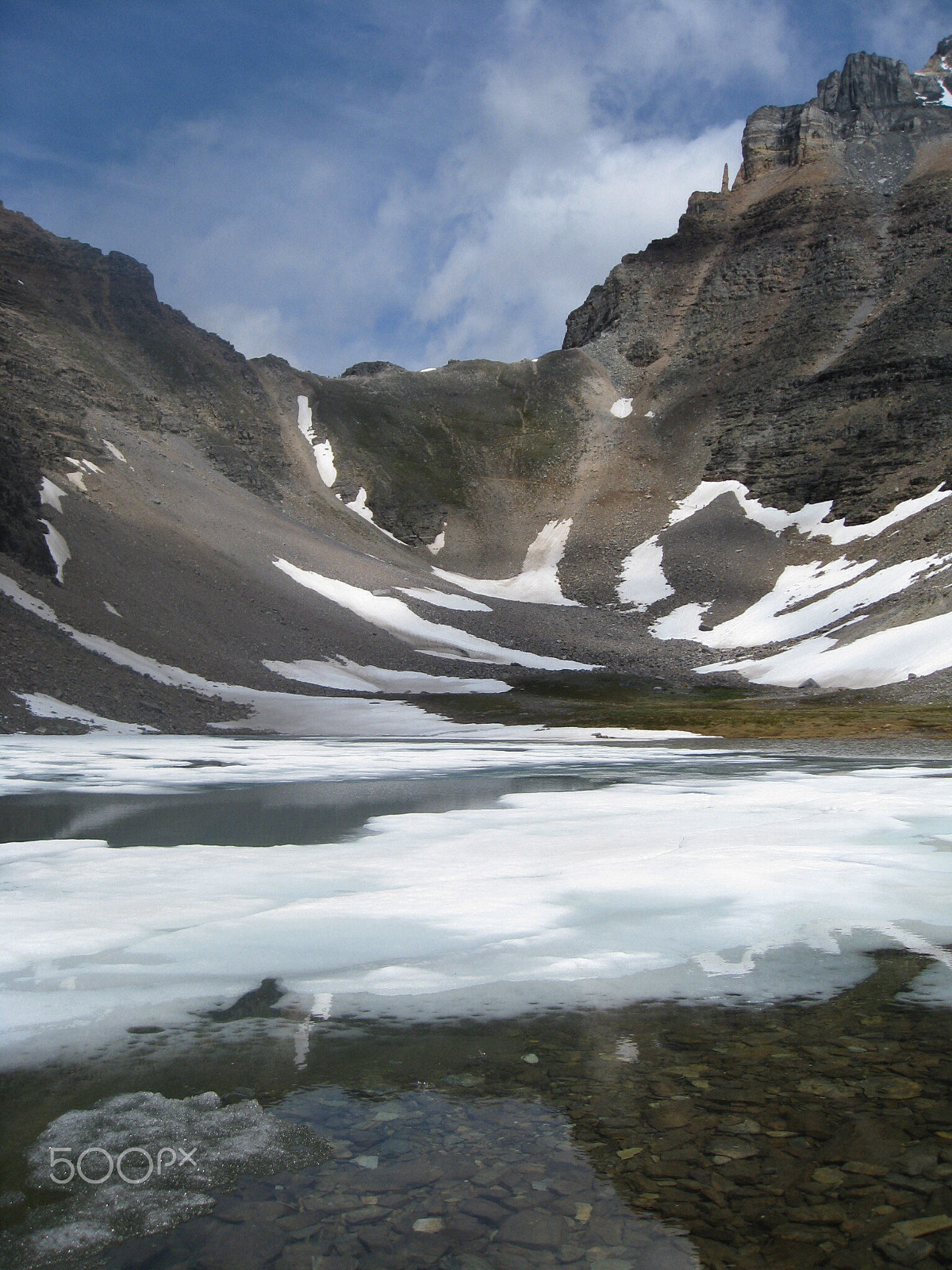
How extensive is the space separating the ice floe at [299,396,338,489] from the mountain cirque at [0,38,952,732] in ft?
1.33

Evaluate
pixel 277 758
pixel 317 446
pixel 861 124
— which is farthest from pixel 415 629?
pixel 861 124

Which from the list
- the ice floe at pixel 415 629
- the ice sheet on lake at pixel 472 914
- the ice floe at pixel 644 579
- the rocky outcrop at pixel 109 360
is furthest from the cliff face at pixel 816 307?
the ice sheet on lake at pixel 472 914

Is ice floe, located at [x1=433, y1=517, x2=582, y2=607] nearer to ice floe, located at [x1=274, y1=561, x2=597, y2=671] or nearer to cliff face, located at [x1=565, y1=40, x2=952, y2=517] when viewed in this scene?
ice floe, located at [x1=274, y1=561, x2=597, y2=671]

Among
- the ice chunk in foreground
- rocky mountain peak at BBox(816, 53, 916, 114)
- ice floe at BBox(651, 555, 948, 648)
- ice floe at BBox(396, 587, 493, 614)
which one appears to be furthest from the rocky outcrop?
rocky mountain peak at BBox(816, 53, 916, 114)

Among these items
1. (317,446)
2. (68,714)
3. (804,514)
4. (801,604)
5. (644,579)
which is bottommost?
(68,714)

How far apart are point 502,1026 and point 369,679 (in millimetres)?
44206

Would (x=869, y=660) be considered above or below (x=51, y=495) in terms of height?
below

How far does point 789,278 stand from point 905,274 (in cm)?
1165

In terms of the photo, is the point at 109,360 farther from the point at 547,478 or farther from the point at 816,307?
the point at 816,307

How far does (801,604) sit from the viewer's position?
6256 cm

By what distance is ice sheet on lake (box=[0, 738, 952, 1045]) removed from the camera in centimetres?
546

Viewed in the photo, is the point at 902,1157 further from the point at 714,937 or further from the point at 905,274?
the point at 905,274

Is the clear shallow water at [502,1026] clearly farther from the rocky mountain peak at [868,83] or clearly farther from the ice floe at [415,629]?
the rocky mountain peak at [868,83]

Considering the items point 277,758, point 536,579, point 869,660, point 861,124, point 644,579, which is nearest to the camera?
point 277,758
